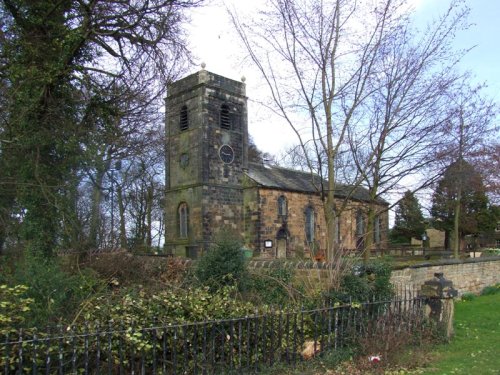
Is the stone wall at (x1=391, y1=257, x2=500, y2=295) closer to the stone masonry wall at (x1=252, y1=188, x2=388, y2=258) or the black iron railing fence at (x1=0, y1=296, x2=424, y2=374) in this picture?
the black iron railing fence at (x1=0, y1=296, x2=424, y2=374)

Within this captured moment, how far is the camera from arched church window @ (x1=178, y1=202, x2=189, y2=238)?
31.1 meters

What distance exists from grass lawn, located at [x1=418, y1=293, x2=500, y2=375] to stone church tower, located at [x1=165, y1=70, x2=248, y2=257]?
19.6m

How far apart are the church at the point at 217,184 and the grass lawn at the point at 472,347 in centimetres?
1812

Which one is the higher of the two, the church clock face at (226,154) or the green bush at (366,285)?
the church clock face at (226,154)

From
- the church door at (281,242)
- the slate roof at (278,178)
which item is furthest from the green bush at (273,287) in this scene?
the church door at (281,242)

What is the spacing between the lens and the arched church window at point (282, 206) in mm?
32922

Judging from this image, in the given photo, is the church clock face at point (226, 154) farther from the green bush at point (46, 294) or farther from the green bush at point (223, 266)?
the green bush at point (46, 294)

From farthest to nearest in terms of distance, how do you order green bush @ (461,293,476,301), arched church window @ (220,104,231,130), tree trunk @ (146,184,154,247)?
tree trunk @ (146,184,154,247) < arched church window @ (220,104,231,130) < green bush @ (461,293,476,301)

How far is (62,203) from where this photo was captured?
10367mm

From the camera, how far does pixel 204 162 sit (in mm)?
29969

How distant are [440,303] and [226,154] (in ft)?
77.5

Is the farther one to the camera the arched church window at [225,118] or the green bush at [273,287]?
the arched church window at [225,118]

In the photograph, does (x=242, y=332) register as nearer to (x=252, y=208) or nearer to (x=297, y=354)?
(x=297, y=354)

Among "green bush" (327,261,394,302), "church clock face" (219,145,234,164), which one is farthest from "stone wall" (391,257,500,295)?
"church clock face" (219,145,234,164)
